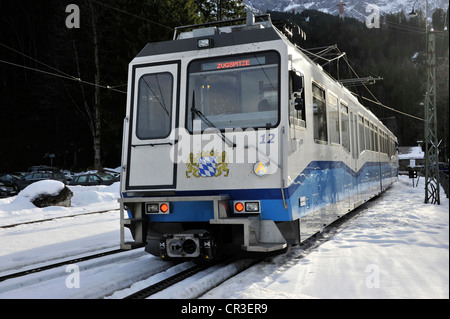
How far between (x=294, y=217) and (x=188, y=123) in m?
1.99

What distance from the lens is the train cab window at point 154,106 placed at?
6590 mm

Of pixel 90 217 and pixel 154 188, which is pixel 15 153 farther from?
pixel 154 188

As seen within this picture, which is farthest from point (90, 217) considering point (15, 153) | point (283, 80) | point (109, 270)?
point (15, 153)

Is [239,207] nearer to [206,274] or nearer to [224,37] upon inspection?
[206,274]

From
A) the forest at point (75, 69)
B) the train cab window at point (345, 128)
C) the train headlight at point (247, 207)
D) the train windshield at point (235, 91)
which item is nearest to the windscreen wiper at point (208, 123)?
the train windshield at point (235, 91)

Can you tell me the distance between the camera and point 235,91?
20.5 ft

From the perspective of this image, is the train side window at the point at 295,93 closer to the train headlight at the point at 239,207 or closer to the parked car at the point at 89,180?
the train headlight at the point at 239,207

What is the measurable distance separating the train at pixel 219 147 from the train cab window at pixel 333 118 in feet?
4.86

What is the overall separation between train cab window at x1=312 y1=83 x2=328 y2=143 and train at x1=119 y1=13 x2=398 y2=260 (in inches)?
13.2

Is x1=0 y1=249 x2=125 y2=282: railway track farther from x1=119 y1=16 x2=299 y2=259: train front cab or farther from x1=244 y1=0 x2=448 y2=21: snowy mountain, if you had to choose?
x1=244 y1=0 x2=448 y2=21: snowy mountain

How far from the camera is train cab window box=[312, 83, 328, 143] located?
7426 mm

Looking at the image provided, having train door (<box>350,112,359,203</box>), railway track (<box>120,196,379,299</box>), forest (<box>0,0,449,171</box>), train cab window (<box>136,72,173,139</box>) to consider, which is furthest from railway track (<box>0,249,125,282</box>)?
forest (<box>0,0,449,171</box>)

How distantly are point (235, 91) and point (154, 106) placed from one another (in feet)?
4.26

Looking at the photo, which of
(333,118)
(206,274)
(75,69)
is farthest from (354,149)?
(75,69)
